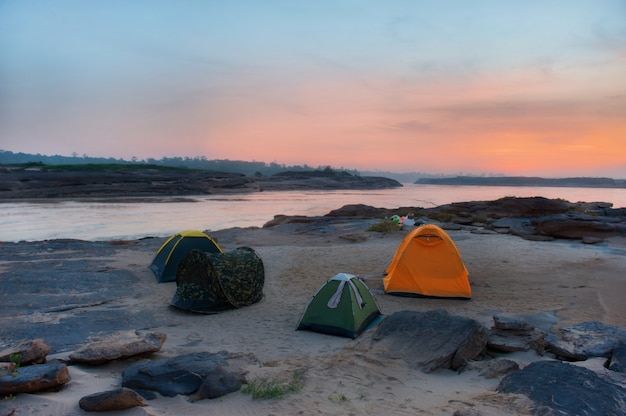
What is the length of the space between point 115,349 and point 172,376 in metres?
1.34

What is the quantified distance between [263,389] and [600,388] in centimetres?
382

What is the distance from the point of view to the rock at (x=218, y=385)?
5152 mm

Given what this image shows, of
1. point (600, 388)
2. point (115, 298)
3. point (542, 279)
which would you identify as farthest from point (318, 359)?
point (542, 279)

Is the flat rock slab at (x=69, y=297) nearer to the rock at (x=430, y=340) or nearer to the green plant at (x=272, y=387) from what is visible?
the green plant at (x=272, y=387)

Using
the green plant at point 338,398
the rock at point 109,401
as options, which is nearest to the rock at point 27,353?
the rock at point 109,401

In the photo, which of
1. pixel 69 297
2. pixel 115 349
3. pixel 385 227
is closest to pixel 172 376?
pixel 115 349

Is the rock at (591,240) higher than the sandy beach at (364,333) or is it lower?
higher

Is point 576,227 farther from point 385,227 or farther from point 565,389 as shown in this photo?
point 565,389

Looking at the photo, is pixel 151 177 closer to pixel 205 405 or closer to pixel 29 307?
pixel 29 307

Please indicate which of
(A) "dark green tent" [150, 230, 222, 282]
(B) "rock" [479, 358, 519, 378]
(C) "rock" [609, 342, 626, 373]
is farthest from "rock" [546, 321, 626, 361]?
(A) "dark green tent" [150, 230, 222, 282]

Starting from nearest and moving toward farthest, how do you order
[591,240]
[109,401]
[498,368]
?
[109,401] < [498,368] < [591,240]

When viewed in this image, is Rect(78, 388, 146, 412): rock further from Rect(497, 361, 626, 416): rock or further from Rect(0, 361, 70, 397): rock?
Rect(497, 361, 626, 416): rock

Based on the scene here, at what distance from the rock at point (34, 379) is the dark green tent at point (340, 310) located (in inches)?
174

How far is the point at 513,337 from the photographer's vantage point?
7441 millimetres
